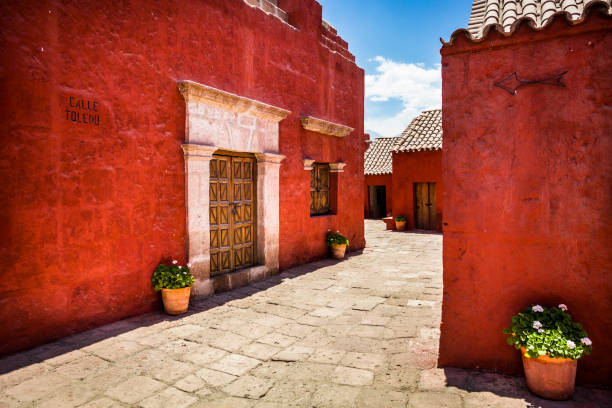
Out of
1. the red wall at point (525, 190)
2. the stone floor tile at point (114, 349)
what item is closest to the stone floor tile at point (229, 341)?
the stone floor tile at point (114, 349)

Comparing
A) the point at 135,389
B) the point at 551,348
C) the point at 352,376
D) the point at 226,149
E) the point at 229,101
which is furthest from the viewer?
the point at 226,149

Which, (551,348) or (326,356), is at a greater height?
(551,348)

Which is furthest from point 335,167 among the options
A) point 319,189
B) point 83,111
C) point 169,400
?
point 169,400

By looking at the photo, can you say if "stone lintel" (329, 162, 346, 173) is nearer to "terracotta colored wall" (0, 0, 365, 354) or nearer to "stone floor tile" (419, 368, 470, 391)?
"terracotta colored wall" (0, 0, 365, 354)

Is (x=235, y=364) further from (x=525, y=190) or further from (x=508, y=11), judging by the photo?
(x=508, y=11)

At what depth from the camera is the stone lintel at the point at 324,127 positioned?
7973mm

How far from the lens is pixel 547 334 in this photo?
290cm

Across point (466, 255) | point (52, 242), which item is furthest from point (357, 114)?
point (52, 242)

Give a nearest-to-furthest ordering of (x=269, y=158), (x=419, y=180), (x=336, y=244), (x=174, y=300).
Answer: (x=174, y=300) < (x=269, y=158) < (x=336, y=244) < (x=419, y=180)

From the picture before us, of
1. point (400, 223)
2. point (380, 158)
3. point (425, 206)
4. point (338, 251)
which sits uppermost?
point (380, 158)

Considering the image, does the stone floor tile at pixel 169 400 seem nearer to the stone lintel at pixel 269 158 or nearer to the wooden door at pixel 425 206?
the stone lintel at pixel 269 158

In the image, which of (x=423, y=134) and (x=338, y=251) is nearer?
(x=338, y=251)

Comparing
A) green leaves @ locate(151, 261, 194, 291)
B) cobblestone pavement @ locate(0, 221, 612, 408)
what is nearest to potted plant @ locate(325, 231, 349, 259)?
cobblestone pavement @ locate(0, 221, 612, 408)

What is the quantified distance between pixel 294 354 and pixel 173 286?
2.05 m
